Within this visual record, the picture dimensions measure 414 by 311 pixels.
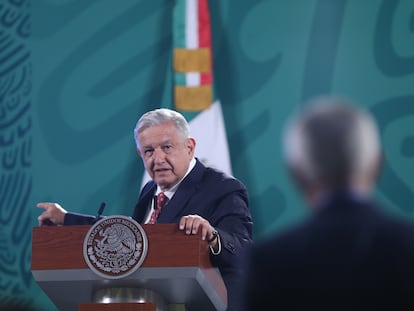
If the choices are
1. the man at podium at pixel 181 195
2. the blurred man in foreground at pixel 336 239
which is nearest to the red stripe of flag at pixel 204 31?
the man at podium at pixel 181 195

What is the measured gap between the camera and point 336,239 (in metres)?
1.57

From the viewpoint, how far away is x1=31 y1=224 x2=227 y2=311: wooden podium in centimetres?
315

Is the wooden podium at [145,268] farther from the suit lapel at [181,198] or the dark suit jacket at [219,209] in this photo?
the suit lapel at [181,198]

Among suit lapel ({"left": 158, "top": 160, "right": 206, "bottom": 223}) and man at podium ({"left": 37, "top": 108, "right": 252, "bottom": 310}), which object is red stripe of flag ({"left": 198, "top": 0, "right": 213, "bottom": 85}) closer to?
man at podium ({"left": 37, "top": 108, "right": 252, "bottom": 310})

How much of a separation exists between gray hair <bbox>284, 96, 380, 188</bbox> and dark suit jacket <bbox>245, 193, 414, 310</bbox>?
0.15 ft

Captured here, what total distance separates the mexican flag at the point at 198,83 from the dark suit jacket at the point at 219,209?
5.98 feet

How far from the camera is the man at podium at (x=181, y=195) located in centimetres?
372

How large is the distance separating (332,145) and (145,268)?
1.68 meters

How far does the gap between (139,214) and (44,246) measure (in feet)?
3.02

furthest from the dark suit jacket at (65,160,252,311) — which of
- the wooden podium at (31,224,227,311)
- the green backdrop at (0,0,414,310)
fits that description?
the green backdrop at (0,0,414,310)

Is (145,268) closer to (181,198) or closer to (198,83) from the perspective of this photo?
(181,198)

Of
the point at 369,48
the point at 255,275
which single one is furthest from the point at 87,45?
the point at 255,275

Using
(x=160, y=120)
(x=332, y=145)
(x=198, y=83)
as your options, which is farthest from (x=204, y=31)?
(x=332, y=145)

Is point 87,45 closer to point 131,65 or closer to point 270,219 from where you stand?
point 131,65
